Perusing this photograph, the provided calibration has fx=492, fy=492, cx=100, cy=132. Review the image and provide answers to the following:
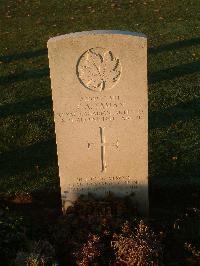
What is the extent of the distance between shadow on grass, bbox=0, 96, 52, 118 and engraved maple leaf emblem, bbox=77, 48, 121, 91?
12.5 feet

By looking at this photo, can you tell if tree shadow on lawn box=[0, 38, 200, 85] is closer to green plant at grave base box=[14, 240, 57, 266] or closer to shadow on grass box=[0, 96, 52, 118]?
shadow on grass box=[0, 96, 52, 118]

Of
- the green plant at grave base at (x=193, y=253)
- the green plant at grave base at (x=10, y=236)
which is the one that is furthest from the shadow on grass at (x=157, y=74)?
the green plant at grave base at (x=10, y=236)

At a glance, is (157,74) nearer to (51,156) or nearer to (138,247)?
(51,156)

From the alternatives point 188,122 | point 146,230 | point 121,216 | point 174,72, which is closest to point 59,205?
point 121,216

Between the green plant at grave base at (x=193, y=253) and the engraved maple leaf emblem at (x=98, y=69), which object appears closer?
the green plant at grave base at (x=193, y=253)

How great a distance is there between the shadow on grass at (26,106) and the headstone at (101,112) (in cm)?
334

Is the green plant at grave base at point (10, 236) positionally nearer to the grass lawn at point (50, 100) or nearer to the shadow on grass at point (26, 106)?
the grass lawn at point (50, 100)

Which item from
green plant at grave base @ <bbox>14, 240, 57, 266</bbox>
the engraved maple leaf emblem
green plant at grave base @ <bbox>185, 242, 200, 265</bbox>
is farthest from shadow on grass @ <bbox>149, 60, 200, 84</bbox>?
green plant at grave base @ <bbox>14, 240, 57, 266</bbox>

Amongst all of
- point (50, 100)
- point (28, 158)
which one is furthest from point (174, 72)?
point (28, 158)

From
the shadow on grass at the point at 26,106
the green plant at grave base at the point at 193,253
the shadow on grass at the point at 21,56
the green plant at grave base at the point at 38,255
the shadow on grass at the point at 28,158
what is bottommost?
the green plant at grave base at the point at 193,253

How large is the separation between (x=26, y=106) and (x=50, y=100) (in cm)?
49

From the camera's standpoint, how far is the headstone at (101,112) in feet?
15.9

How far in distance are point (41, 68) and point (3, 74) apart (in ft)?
2.75

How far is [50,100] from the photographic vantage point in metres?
9.11
